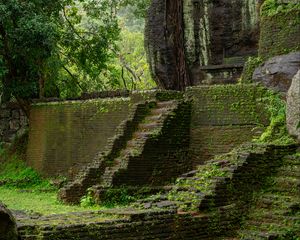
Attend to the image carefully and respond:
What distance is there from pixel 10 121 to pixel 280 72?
11011 mm

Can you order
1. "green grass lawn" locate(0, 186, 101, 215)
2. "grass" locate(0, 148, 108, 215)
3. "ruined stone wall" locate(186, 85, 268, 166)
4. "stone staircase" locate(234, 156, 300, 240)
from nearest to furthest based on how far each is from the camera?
"stone staircase" locate(234, 156, 300, 240)
"green grass lawn" locate(0, 186, 101, 215)
"grass" locate(0, 148, 108, 215)
"ruined stone wall" locate(186, 85, 268, 166)

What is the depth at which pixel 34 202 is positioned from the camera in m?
13.3

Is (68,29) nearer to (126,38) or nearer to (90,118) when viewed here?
(90,118)

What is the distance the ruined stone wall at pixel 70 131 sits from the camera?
15828 mm

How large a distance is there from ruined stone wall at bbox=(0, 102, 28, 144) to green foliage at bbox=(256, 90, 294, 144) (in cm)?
1058

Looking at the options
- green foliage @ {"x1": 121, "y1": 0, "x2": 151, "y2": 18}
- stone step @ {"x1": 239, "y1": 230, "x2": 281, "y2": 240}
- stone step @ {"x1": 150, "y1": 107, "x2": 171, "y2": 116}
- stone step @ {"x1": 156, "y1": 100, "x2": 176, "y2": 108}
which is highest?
green foliage @ {"x1": 121, "y1": 0, "x2": 151, "y2": 18}

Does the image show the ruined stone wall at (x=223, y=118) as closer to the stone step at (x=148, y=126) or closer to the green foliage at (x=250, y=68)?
the stone step at (x=148, y=126)

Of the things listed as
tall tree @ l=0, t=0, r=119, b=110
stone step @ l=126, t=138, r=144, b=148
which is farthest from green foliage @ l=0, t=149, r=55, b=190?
stone step @ l=126, t=138, r=144, b=148

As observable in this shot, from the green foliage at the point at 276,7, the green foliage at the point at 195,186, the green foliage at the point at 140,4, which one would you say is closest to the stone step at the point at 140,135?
the green foliage at the point at 195,186

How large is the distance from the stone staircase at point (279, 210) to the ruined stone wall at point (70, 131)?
5.86 m

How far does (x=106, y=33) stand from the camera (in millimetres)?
23266

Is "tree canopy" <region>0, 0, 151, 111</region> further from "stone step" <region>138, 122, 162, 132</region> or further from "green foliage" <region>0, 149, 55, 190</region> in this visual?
"stone step" <region>138, 122, 162, 132</region>

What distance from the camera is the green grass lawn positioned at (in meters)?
11.6

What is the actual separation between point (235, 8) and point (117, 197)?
9336 millimetres
